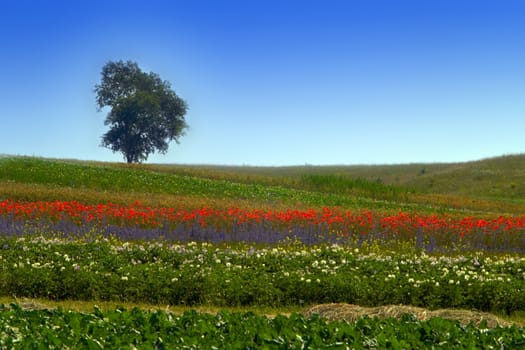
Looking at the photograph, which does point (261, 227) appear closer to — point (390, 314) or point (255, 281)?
point (255, 281)

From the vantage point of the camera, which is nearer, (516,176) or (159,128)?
(516,176)

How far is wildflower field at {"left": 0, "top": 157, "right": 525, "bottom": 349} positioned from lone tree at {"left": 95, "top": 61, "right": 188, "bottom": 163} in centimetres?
3290

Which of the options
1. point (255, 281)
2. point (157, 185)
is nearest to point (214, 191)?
point (157, 185)

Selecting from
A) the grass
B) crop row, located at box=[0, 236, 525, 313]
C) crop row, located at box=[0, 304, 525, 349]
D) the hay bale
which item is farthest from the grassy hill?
crop row, located at box=[0, 304, 525, 349]

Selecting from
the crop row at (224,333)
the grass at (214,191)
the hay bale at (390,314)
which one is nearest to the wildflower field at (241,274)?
the crop row at (224,333)

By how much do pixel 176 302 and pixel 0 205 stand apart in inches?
448

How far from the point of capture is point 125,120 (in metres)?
60.1

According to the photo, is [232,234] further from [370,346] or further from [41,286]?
[370,346]

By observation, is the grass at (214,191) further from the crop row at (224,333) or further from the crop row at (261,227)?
the crop row at (224,333)

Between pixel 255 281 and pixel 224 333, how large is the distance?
4.76 metres

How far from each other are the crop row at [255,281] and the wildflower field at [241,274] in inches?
1.0

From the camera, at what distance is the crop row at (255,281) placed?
11.8m

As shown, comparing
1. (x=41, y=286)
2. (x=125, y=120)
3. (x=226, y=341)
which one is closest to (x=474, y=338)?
(x=226, y=341)

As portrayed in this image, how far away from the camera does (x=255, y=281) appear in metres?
11.9
